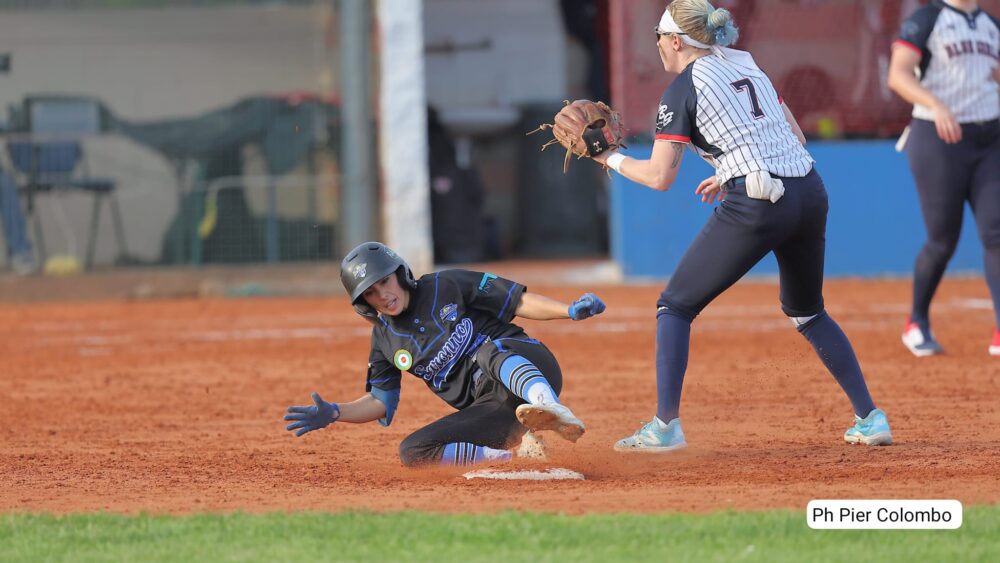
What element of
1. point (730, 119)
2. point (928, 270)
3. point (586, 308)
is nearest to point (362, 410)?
point (586, 308)

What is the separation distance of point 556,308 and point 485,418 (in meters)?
0.61

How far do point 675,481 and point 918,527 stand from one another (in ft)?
3.81

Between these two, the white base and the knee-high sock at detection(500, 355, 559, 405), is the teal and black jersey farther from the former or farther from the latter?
the white base

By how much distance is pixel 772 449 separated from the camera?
6.25 meters

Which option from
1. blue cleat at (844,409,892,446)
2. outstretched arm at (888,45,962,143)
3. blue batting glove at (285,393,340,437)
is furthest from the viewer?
outstretched arm at (888,45,962,143)

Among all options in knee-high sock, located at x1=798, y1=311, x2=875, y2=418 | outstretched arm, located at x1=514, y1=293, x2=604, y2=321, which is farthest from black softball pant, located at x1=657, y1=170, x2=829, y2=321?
outstretched arm, located at x1=514, y1=293, x2=604, y2=321

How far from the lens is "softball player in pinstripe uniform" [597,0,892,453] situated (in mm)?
5578

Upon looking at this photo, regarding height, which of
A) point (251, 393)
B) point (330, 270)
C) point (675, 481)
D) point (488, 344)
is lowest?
point (330, 270)

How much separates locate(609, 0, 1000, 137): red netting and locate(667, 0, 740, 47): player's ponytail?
882 cm

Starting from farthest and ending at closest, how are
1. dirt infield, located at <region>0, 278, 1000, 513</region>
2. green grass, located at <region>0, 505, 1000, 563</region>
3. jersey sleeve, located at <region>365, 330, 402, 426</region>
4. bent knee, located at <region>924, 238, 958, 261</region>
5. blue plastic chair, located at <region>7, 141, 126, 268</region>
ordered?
blue plastic chair, located at <region>7, 141, 126, 268</region> → bent knee, located at <region>924, 238, 958, 261</region> → jersey sleeve, located at <region>365, 330, 402, 426</region> → dirt infield, located at <region>0, 278, 1000, 513</region> → green grass, located at <region>0, 505, 1000, 563</region>

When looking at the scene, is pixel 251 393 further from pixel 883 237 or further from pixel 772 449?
pixel 883 237

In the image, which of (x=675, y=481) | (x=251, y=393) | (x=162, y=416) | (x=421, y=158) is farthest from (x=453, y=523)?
(x=421, y=158)

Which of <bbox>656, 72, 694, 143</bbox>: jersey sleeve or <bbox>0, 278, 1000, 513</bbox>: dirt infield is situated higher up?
<bbox>656, 72, 694, 143</bbox>: jersey sleeve

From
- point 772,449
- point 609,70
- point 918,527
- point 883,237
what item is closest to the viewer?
point 918,527
